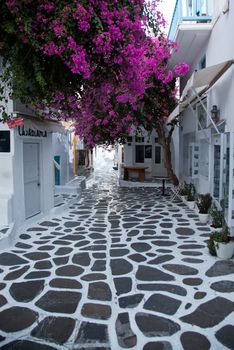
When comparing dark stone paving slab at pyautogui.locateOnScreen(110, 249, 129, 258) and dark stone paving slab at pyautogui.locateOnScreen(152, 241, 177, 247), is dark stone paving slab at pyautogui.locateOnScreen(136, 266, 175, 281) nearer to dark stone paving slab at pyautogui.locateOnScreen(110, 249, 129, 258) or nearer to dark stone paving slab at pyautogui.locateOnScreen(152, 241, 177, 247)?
dark stone paving slab at pyautogui.locateOnScreen(110, 249, 129, 258)

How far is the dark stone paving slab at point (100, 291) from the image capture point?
4.25 m

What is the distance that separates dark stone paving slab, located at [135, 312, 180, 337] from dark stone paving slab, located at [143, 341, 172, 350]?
14 centimetres

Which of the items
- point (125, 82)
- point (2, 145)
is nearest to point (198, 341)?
point (125, 82)

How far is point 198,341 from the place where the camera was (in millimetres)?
3250

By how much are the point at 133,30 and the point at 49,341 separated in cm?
369

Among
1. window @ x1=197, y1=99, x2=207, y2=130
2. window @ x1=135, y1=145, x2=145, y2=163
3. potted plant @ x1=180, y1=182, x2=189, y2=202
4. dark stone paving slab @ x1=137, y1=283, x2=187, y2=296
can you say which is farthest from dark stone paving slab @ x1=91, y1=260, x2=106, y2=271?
window @ x1=135, y1=145, x2=145, y2=163

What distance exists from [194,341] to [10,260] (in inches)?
146

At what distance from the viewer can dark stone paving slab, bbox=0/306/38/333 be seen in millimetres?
3537

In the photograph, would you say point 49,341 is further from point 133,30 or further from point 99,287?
point 133,30

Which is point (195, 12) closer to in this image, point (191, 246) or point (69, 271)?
point (191, 246)

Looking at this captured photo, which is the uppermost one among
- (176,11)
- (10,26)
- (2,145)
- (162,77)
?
(176,11)

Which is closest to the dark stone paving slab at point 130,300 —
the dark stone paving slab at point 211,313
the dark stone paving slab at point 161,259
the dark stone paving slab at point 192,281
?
the dark stone paving slab at point 211,313

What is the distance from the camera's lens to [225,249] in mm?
5469

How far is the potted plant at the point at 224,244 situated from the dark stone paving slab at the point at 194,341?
2373mm
